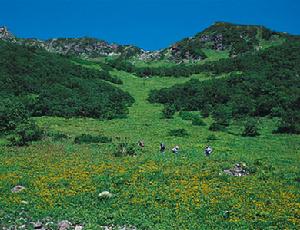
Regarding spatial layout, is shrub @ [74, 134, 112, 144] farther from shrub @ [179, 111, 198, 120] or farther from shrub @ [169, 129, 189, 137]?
shrub @ [179, 111, 198, 120]

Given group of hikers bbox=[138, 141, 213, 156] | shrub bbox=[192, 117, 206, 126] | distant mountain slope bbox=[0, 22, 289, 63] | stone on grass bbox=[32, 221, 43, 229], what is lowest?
stone on grass bbox=[32, 221, 43, 229]

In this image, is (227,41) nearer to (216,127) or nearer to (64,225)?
(216,127)

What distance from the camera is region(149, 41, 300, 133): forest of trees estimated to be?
5028 cm

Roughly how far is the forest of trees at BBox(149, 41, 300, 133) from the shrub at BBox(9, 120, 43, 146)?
2090 centimetres

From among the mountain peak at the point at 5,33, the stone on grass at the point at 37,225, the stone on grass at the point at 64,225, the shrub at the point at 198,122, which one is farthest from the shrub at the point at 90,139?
the mountain peak at the point at 5,33

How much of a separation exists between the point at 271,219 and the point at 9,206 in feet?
35.7

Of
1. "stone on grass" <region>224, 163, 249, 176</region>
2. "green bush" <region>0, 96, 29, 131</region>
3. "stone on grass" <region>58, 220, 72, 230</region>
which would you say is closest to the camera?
"stone on grass" <region>58, 220, 72, 230</region>

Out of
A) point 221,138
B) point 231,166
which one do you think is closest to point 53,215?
point 231,166

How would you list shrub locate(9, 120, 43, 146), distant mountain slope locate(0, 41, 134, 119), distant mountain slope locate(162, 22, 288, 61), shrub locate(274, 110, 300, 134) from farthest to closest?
1. distant mountain slope locate(162, 22, 288, 61)
2. distant mountain slope locate(0, 41, 134, 119)
3. shrub locate(274, 110, 300, 134)
4. shrub locate(9, 120, 43, 146)

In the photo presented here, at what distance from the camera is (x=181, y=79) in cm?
7912

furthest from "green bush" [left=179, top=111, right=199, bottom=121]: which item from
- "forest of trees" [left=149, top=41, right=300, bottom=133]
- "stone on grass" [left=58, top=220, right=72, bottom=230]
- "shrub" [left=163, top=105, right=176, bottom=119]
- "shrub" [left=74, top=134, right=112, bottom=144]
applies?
"stone on grass" [left=58, top=220, right=72, bottom=230]

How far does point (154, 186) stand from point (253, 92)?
39.3 meters

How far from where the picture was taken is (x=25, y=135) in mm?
33719

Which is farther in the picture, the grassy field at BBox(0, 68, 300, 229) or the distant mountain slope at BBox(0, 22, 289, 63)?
the distant mountain slope at BBox(0, 22, 289, 63)
